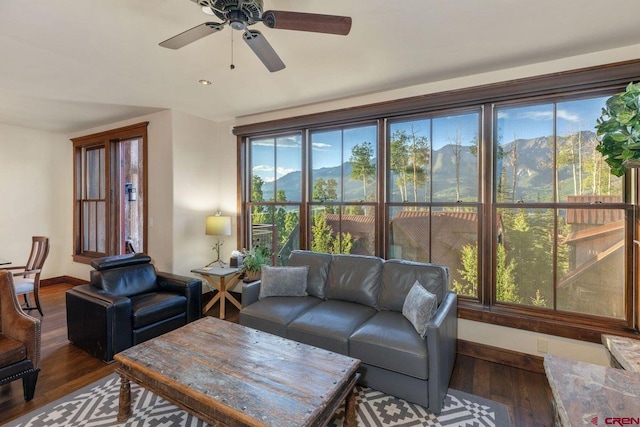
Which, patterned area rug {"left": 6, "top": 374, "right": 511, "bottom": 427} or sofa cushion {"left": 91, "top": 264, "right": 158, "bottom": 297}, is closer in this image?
patterned area rug {"left": 6, "top": 374, "right": 511, "bottom": 427}

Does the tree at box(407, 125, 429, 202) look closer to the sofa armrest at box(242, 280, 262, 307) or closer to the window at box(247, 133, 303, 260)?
the window at box(247, 133, 303, 260)

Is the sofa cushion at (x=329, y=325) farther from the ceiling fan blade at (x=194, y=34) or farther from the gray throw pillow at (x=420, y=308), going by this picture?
the ceiling fan blade at (x=194, y=34)

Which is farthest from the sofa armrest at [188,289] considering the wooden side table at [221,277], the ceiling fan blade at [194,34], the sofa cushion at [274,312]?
the ceiling fan blade at [194,34]

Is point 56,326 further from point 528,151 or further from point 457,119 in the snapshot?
point 528,151

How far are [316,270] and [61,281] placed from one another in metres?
5.27

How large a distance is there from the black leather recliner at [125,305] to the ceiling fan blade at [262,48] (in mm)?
2517

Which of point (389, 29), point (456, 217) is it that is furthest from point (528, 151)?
point (389, 29)

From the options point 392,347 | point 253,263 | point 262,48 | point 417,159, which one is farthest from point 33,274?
point 417,159

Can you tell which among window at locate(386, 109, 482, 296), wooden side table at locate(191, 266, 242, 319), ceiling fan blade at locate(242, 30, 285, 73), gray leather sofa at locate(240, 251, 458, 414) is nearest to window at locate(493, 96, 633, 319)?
window at locate(386, 109, 482, 296)

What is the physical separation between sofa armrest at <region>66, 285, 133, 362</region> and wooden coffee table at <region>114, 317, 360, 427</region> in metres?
0.90

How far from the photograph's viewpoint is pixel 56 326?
11.8ft

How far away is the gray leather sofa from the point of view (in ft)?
6.88

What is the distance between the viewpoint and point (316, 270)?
131 inches

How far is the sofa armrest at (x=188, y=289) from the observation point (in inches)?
134
